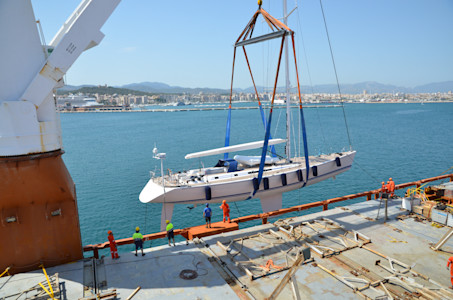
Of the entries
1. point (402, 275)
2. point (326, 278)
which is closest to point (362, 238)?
point (402, 275)

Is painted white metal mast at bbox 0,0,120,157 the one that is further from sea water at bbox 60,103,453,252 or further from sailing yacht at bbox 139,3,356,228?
sea water at bbox 60,103,453,252

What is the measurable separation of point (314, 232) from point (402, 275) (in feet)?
12.7

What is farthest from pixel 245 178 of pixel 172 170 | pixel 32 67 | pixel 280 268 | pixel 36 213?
pixel 172 170

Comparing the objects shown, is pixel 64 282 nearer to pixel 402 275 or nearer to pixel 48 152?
pixel 48 152

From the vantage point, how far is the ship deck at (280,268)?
8.45 meters

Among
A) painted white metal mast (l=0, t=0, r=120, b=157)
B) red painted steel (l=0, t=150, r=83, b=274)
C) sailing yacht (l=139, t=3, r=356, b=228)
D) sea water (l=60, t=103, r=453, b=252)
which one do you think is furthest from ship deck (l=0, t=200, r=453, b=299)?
sea water (l=60, t=103, r=453, b=252)

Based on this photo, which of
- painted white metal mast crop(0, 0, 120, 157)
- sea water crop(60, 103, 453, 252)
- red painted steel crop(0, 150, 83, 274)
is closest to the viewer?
→ painted white metal mast crop(0, 0, 120, 157)

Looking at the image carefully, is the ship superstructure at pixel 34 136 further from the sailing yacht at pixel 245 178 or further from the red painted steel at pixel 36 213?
the sailing yacht at pixel 245 178

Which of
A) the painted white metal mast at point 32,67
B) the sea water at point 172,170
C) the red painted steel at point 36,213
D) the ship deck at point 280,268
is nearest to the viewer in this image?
the painted white metal mast at point 32,67

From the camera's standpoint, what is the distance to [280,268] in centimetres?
959

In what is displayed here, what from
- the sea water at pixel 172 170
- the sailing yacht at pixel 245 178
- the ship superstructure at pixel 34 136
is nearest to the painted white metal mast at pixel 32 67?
the ship superstructure at pixel 34 136

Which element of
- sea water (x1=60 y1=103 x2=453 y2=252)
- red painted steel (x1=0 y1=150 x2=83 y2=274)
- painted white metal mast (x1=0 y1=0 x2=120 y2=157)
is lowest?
sea water (x1=60 y1=103 x2=453 y2=252)

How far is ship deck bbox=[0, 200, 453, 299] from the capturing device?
8.45 m

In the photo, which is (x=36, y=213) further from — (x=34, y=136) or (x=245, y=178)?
(x=245, y=178)
